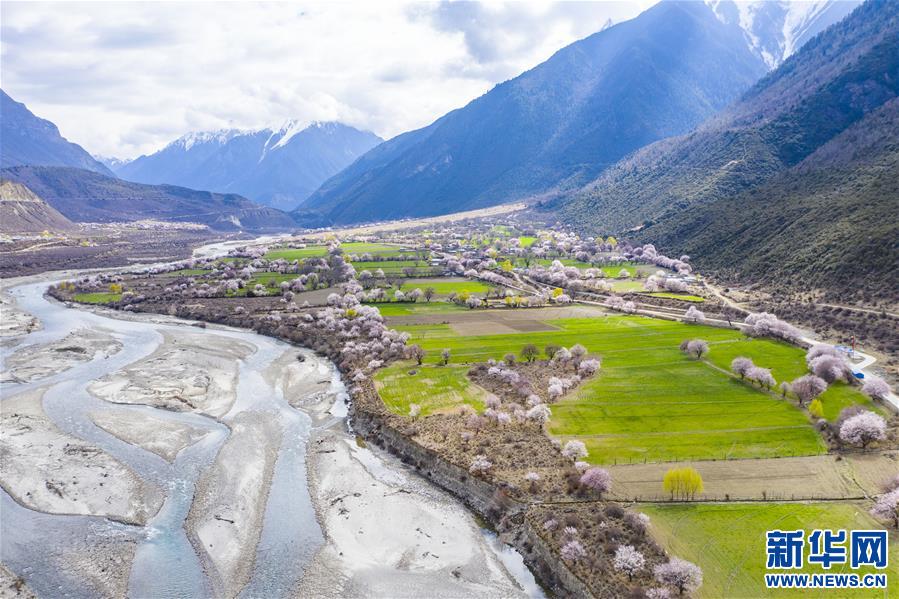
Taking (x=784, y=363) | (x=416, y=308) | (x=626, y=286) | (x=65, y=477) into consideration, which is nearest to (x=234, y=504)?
(x=65, y=477)

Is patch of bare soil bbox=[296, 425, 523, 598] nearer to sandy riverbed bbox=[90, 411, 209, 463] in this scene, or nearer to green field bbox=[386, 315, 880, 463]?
sandy riverbed bbox=[90, 411, 209, 463]

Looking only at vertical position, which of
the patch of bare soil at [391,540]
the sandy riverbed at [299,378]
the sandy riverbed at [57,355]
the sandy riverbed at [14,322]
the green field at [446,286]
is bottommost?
the patch of bare soil at [391,540]

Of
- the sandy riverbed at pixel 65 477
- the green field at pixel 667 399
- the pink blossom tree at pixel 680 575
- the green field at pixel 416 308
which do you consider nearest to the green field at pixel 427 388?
the green field at pixel 667 399

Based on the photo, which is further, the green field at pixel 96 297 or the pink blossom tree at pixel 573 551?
the green field at pixel 96 297

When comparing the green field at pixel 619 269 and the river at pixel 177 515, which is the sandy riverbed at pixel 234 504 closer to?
the river at pixel 177 515

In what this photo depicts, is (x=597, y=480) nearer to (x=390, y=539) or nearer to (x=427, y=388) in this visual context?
(x=390, y=539)

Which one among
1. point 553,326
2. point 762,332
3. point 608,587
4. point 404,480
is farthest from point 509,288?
point 608,587
